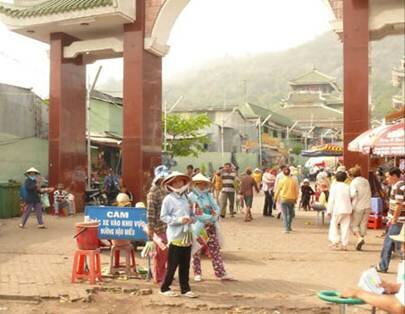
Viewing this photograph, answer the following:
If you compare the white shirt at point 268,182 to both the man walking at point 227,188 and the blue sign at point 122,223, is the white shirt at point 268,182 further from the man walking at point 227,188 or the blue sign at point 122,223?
the blue sign at point 122,223

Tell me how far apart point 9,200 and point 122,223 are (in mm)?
9636

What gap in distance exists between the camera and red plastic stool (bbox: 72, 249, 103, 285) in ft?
26.7

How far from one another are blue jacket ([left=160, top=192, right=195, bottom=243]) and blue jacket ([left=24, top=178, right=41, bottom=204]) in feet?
26.1

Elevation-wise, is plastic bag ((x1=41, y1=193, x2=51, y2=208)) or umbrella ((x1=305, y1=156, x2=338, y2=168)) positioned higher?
umbrella ((x1=305, y1=156, x2=338, y2=168))

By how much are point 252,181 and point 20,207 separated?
7031 mm

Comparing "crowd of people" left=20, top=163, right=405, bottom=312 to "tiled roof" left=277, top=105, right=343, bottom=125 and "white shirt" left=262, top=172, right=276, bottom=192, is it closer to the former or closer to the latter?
"white shirt" left=262, top=172, right=276, bottom=192

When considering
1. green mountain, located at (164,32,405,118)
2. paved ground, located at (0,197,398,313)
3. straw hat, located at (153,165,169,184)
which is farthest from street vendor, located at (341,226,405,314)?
green mountain, located at (164,32,405,118)

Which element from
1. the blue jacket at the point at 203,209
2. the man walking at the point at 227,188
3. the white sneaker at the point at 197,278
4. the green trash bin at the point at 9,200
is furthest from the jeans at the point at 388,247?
the green trash bin at the point at 9,200

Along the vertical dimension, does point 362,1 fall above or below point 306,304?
above

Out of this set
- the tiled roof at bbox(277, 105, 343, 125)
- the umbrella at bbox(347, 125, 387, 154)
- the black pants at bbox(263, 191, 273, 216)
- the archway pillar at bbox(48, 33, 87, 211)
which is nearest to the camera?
the umbrella at bbox(347, 125, 387, 154)

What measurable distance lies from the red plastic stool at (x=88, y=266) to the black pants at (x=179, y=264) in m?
1.23

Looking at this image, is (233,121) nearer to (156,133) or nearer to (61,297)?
(156,133)

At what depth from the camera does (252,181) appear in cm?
1720

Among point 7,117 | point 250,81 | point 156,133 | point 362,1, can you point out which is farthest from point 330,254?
point 250,81
